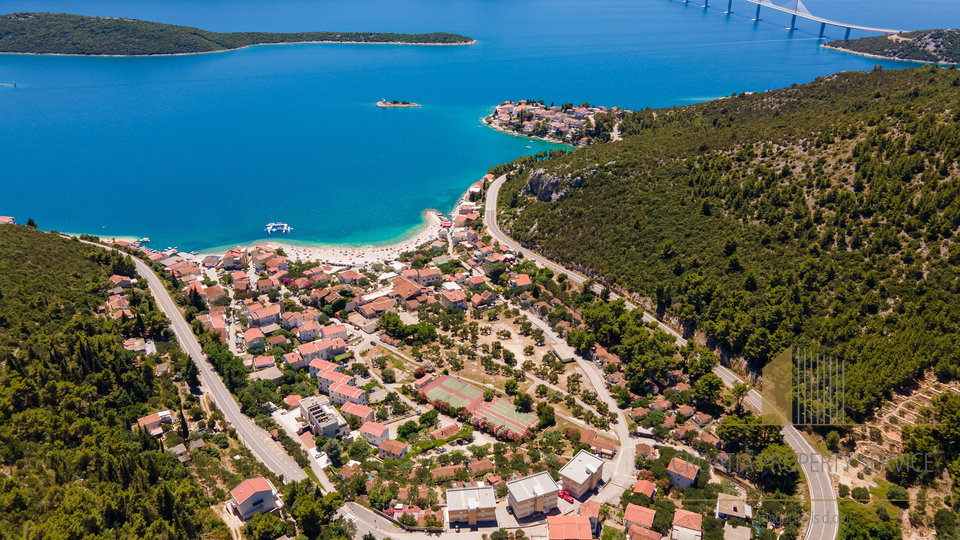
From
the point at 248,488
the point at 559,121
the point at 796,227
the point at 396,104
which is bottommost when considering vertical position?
the point at 248,488

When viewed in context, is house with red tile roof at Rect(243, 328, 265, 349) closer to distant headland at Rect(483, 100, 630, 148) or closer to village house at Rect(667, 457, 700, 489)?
village house at Rect(667, 457, 700, 489)

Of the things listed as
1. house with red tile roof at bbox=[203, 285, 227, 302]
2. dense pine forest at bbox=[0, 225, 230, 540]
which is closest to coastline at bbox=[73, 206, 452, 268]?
house with red tile roof at bbox=[203, 285, 227, 302]

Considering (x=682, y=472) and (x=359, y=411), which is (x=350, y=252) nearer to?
(x=359, y=411)

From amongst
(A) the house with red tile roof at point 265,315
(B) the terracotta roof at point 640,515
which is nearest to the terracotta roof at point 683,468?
(B) the terracotta roof at point 640,515

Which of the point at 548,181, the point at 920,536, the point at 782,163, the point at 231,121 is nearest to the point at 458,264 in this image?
the point at 548,181

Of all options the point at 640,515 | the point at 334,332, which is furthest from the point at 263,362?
the point at 640,515

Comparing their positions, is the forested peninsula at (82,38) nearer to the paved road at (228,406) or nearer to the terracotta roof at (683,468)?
the paved road at (228,406)

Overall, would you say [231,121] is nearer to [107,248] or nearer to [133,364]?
[107,248]
